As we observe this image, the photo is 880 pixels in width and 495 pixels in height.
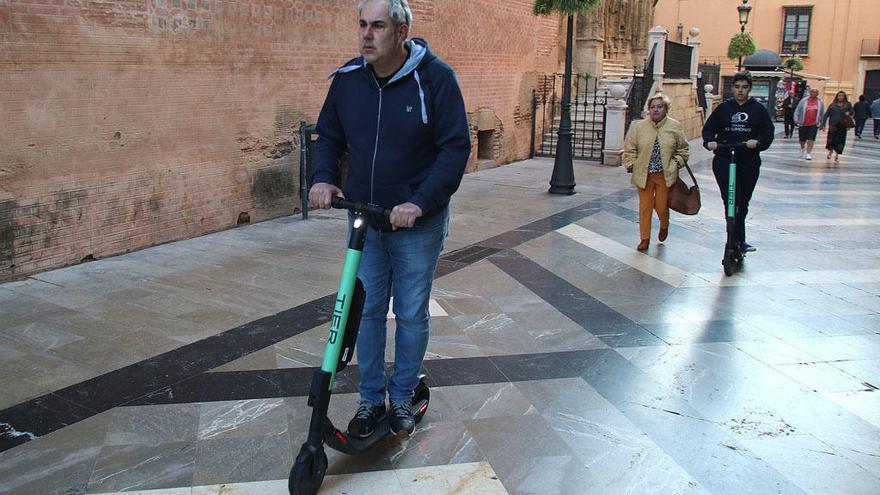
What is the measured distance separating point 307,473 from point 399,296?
912 mm

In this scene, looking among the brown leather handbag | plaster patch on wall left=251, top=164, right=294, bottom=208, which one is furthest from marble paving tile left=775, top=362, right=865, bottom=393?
plaster patch on wall left=251, top=164, right=294, bottom=208

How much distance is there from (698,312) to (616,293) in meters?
0.74

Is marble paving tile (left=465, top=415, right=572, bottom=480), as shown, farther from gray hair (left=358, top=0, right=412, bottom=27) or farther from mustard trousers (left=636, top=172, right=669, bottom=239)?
mustard trousers (left=636, top=172, right=669, bottom=239)

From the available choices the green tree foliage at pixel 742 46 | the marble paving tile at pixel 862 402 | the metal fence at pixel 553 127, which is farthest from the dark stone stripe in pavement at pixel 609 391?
the green tree foliage at pixel 742 46

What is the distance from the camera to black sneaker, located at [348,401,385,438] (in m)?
3.81

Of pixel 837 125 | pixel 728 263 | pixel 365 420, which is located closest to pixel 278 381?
pixel 365 420

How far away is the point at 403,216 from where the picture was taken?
11.2 ft

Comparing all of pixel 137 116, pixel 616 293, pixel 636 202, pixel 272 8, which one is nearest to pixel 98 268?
pixel 137 116

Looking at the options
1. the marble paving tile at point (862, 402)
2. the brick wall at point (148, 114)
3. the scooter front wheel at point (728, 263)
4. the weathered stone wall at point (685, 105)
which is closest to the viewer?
the marble paving tile at point (862, 402)

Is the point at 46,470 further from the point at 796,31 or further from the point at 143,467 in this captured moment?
the point at 796,31

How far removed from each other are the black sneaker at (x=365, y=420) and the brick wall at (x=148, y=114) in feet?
13.9

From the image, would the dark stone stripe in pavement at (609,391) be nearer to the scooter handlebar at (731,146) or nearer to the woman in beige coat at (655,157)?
the scooter handlebar at (731,146)

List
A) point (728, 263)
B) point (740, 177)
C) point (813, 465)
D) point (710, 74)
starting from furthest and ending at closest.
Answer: point (710, 74)
point (740, 177)
point (728, 263)
point (813, 465)

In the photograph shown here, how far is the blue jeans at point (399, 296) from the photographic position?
12.4 ft
